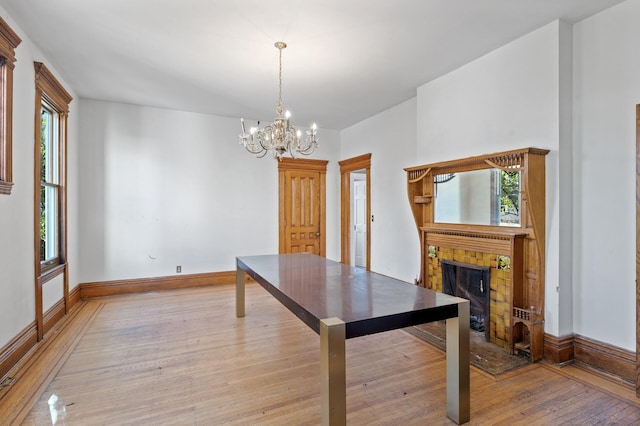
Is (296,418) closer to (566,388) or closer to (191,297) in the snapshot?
(566,388)

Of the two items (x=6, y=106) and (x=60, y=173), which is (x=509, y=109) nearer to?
(x=6, y=106)

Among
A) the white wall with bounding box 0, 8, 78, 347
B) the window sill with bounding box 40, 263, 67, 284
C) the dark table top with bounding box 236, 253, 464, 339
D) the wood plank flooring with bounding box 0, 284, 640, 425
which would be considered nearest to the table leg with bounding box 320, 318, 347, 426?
the dark table top with bounding box 236, 253, 464, 339

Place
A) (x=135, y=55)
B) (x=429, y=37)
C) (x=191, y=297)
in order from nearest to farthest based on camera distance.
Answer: (x=429, y=37) < (x=135, y=55) < (x=191, y=297)

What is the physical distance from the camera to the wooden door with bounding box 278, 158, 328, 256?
602cm

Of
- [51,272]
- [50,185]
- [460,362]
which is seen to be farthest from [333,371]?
[50,185]

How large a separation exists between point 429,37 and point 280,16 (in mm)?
1340

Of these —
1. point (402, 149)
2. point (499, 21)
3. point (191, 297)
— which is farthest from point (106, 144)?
point (499, 21)

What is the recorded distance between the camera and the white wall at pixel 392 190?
463cm

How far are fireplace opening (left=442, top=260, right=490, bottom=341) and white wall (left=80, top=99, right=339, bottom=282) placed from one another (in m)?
3.25

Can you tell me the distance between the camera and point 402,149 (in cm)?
482

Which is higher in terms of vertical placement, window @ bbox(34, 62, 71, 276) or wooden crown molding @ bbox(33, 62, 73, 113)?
wooden crown molding @ bbox(33, 62, 73, 113)

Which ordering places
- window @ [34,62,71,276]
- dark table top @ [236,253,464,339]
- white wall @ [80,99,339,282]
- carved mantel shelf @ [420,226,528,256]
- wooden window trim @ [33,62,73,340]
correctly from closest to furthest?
1. dark table top @ [236,253,464,339]
2. carved mantel shelf @ [420,226,528,256]
3. wooden window trim @ [33,62,73,340]
4. window @ [34,62,71,276]
5. white wall @ [80,99,339,282]

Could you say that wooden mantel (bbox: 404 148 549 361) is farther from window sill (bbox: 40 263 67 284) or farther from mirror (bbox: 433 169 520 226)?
window sill (bbox: 40 263 67 284)

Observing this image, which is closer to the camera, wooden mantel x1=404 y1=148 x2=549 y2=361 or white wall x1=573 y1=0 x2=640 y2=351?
white wall x1=573 y1=0 x2=640 y2=351
